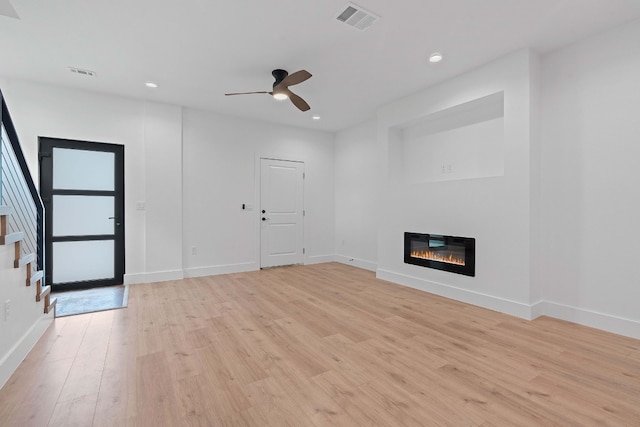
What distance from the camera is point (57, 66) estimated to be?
347cm

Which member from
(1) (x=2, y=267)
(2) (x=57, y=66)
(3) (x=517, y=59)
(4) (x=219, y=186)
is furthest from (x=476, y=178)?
(2) (x=57, y=66)

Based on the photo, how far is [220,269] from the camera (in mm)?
5207

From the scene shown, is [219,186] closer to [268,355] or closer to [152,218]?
[152,218]

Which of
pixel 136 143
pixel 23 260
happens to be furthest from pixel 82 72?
pixel 23 260

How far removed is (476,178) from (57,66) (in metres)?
5.27

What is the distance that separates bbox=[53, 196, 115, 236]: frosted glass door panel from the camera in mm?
4133

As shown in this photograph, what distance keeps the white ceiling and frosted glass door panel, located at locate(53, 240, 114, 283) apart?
89.8 inches

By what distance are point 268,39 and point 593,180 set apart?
3.54 m

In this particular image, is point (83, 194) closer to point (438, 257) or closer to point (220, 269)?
point (220, 269)

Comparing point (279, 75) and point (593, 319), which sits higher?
point (279, 75)

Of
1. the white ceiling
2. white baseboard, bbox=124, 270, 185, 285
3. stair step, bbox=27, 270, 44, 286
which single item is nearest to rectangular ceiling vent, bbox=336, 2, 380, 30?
the white ceiling

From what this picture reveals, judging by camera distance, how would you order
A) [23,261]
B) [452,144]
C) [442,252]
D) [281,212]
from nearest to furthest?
[23,261] → [442,252] → [452,144] → [281,212]

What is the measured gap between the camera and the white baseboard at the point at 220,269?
4.96 meters

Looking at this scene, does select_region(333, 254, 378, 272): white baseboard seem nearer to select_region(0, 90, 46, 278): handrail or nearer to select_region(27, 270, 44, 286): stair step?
select_region(27, 270, 44, 286): stair step
